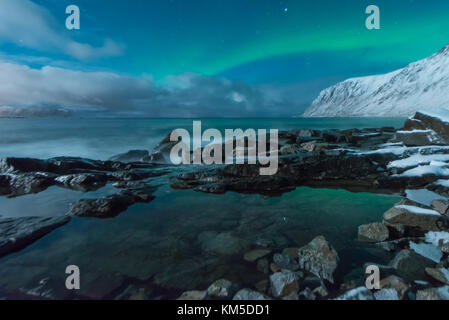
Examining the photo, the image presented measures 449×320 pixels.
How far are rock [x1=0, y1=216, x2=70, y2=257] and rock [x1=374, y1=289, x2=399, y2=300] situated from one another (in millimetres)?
7896

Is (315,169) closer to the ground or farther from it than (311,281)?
farther from it

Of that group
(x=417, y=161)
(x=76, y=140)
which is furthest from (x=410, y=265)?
(x=76, y=140)

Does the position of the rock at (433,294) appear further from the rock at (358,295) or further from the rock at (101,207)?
the rock at (101,207)

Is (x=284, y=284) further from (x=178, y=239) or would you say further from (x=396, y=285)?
(x=178, y=239)

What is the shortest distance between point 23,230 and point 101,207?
1.95 m

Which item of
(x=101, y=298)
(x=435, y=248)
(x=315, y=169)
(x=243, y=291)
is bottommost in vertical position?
(x=101, y=298)

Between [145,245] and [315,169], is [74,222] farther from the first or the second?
[315,169]

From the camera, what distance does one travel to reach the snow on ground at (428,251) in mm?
4371

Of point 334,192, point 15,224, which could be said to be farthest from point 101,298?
point 334,192

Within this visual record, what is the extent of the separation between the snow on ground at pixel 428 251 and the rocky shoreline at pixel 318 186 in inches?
0.7

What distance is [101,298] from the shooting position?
3752 mm

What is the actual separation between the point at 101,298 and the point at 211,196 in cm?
546

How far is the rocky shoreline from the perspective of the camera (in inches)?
145

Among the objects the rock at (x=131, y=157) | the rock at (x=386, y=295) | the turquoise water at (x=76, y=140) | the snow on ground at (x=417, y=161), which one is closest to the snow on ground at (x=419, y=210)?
the rock at (x=386, y=295)
